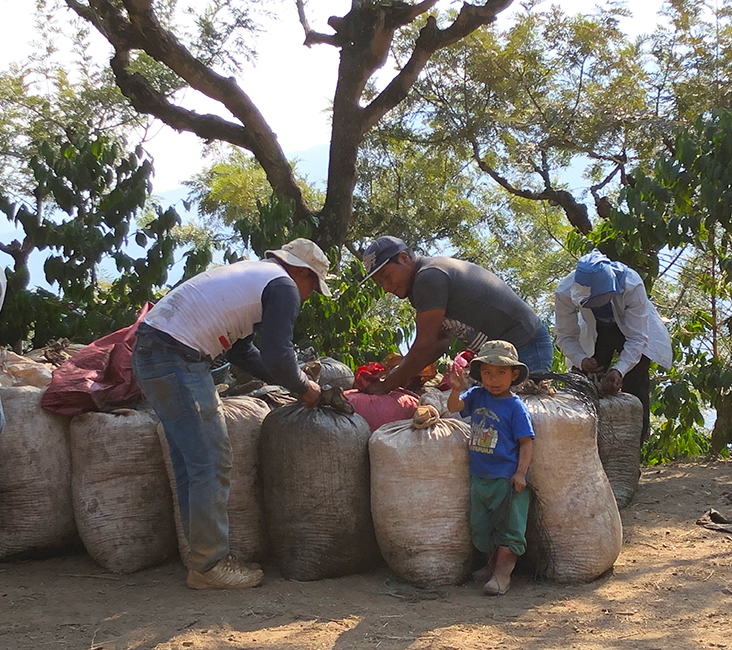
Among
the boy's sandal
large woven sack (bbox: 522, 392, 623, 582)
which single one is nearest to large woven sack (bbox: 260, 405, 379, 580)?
the boy's sandal

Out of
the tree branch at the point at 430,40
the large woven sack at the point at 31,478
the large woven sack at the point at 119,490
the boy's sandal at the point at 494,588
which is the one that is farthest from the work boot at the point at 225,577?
the tree branch at the point at 430,40

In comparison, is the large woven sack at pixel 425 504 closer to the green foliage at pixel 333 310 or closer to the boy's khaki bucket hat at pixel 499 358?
the boy's khaki bucket hat at pixel 499 358

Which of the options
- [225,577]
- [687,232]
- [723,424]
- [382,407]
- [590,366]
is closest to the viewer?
[225,577]

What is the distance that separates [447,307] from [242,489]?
1.26 meters

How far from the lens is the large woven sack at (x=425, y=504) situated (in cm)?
352

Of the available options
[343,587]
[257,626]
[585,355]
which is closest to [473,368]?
[343,587]

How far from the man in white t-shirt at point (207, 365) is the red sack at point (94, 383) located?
21.7 inches

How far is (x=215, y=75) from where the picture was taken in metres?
10.1

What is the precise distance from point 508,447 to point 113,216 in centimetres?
383

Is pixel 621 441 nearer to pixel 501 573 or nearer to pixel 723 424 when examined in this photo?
pixel 501 573

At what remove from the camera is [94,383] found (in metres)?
3.99

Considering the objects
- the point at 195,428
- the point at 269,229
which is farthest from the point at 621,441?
the point at 269,229

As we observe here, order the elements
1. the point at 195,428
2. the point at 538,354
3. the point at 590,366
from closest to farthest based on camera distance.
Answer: the point at 195,428 < the point at 538,354 < the point at 590,366

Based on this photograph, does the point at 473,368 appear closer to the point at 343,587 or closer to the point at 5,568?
the point at 343,587
